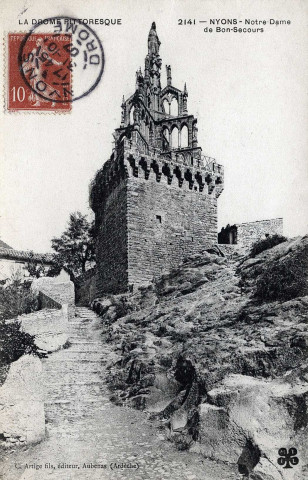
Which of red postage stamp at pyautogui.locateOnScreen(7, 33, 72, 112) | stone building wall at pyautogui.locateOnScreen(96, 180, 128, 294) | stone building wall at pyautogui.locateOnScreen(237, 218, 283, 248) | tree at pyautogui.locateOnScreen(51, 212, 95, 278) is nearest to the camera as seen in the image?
red postage stamp at pyautogui.locateOnScreen(7, 33, 72, 112)

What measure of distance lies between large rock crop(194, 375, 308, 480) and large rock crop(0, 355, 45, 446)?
241cm

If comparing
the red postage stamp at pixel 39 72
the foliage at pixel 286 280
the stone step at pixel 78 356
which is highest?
the red postage stamp at pixel 39 72

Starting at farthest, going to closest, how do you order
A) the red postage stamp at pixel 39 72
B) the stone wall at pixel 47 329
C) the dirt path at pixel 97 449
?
the stone wall at pixel 47 329, the red postage stamp at pixel 39 72, the dirt path at pixel 97 449

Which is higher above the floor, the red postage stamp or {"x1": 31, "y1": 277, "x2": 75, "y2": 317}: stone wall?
the red postage stamp

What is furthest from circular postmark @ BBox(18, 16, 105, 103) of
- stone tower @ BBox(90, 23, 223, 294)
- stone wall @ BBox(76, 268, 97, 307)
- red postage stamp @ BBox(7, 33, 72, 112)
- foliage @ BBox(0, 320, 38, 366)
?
stone wall @ BBox(76, 268, 97, 307)

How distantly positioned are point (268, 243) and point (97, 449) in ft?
31.2

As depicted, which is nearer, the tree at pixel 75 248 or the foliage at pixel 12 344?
the foliage at pixel 12 344

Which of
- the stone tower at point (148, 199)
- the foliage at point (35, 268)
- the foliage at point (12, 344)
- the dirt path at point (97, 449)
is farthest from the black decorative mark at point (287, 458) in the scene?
the foliage at point (35, 268)

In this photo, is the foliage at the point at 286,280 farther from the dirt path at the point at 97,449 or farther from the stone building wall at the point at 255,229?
the stone building wall at the point at 255,229

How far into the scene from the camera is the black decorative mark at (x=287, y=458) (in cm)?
493

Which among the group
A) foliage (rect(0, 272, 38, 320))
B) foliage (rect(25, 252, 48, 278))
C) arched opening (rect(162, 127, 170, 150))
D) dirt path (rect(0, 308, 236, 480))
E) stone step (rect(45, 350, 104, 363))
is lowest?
dirt path (rect(0, 308, 236, 480))

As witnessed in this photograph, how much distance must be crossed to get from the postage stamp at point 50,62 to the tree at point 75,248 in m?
15.8

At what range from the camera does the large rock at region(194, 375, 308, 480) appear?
16.4 ft

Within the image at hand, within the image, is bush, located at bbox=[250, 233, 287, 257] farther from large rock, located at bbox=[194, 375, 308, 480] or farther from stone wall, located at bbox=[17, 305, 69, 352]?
large rock, located at bbox=[194, 375, 308, 480]
